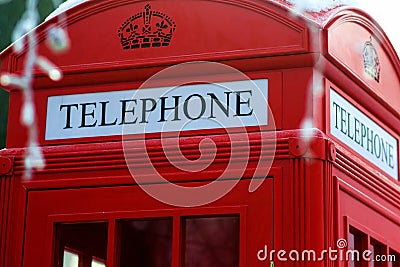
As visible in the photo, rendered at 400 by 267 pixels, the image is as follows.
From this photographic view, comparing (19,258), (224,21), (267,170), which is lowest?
(19,258)

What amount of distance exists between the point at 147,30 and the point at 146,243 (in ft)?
3.35

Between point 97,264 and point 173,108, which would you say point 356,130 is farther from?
point 97,264

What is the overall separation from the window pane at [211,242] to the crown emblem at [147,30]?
88cm

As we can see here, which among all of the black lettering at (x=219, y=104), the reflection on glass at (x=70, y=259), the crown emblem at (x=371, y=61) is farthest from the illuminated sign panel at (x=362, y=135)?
the reflection on glass at (x=70, y=259)

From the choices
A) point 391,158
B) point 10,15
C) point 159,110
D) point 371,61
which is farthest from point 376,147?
point 10,15

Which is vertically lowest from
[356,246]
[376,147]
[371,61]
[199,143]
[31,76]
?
[356,246]

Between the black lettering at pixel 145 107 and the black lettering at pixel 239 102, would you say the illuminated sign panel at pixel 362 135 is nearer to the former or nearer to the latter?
the black lettering at pixel 239 102

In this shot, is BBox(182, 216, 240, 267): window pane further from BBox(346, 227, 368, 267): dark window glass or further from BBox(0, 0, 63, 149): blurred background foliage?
BBox(0, 0, 63, 149): blurred background foliage

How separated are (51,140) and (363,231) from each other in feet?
5.11

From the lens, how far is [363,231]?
4926 mm

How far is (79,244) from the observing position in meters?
4.93

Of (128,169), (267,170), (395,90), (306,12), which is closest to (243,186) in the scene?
(267,170)

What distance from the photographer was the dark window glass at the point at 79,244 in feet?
16.0

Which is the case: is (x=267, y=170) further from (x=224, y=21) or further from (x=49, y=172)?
(x=49, y=172)
